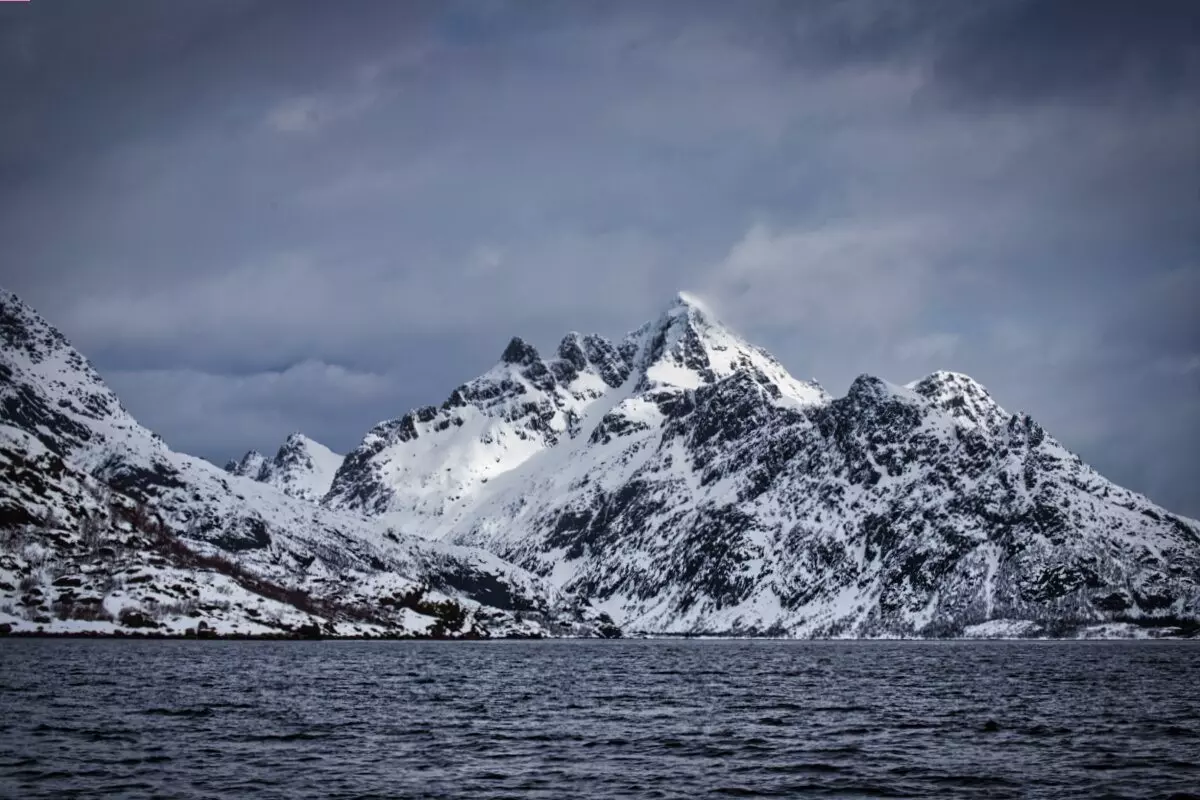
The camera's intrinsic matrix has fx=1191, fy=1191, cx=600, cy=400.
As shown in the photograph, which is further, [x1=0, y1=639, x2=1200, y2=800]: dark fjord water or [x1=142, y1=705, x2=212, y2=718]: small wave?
[x1=142, y1=705, x2=212, y2=718]: small wave

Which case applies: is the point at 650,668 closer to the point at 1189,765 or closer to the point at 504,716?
the point at 504,716

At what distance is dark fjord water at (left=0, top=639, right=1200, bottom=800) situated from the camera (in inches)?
2203

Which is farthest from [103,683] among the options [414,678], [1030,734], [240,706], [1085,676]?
[1085,676]

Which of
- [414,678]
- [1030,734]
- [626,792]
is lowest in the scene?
[626,792]

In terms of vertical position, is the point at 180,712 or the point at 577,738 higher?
the point at 180,712

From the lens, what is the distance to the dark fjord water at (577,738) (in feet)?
184

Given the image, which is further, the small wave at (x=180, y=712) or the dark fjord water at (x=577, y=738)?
the small wave at (x=180, y=712)

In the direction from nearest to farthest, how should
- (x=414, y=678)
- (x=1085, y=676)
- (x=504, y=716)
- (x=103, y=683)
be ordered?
(x=504, y=716) → (x=103, y=683) → (x=414, y=678) → (x=1085, y=676)

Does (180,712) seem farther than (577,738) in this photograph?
Yes

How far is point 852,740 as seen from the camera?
75.1 metres

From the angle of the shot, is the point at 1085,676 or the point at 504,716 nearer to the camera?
the point at 504,716

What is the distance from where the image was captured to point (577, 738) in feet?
252

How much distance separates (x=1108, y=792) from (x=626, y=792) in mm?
21857

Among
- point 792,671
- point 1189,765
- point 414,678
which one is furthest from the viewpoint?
point 792,671
